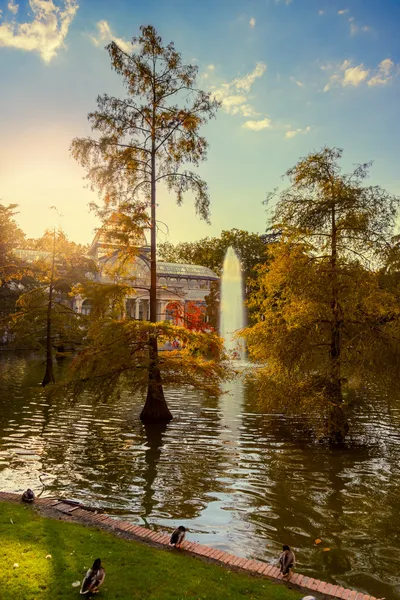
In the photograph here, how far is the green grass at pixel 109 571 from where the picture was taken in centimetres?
602

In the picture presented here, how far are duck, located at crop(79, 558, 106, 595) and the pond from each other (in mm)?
3070

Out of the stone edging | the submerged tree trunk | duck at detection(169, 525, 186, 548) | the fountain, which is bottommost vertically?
the stone edging

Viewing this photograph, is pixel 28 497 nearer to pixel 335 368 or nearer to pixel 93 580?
pixel 93 580

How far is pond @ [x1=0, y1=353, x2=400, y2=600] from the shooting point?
8531 millimetres

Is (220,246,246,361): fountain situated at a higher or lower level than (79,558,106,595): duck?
higher

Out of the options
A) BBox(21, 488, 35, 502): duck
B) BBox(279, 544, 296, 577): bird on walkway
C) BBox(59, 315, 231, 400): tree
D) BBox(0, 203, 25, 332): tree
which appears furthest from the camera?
BBox(0, 203, 25, 332): tree

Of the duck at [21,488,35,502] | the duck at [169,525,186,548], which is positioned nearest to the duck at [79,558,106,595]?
the duck at [169,525,186,548]

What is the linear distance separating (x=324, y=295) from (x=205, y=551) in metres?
9.26

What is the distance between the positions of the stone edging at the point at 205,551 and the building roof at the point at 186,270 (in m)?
69.7

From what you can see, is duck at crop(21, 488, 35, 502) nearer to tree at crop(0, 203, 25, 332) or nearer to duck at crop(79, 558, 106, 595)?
duck at crop(79, 558, 106, 595)

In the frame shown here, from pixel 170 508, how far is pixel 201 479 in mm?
2054

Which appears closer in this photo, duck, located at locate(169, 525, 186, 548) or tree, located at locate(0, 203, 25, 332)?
duck, located at locate(169, 525, 186, 548)

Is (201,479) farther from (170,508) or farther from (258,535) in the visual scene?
(258,535)

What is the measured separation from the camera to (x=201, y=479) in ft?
39.3
